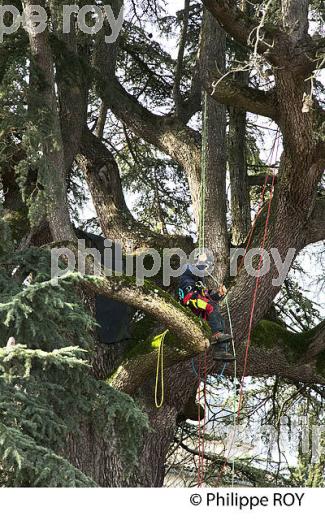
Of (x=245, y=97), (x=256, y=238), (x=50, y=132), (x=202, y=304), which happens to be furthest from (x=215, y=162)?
(x=50, y=132)

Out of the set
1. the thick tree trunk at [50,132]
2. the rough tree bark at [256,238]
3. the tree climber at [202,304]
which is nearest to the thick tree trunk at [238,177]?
the rough tree bark at [256,238]

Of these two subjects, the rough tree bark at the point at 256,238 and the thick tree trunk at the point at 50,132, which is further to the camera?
the thick tree trunk at the point at 50,132

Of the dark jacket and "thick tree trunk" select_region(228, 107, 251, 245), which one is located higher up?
"thick tree trunk" select_region(228, 107, 251, 245)

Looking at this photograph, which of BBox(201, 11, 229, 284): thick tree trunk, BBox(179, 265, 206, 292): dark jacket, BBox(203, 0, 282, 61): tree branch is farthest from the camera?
BBox(201, 11, 229, 284): thick tree trunk

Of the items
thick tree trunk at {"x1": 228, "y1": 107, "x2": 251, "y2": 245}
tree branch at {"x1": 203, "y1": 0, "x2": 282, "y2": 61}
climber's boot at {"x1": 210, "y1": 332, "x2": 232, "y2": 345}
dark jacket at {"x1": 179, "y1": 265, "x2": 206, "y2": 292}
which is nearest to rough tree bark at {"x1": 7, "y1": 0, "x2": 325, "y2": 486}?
tree branch at {"x1": 203, "y1": 0, "x2": 282, "y2": 61}

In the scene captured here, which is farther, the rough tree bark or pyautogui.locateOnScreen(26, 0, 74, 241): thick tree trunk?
pyautogui.locateOnScreen(26, 0, 74, 241): thick tree trunk

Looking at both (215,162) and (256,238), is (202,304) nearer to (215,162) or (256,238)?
(256,238)

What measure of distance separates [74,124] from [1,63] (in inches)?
58.2

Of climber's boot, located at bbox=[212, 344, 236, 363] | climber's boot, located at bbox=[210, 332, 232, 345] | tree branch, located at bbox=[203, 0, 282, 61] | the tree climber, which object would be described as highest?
tree branch, located at bbox=[203, 0, 282, 61]

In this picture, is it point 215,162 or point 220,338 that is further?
point 215,162

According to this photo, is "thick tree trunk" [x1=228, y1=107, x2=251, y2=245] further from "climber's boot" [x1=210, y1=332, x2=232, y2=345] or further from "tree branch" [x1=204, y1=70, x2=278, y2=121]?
"tree branch" [x1=204, y1=70, x2=278, y2=121]

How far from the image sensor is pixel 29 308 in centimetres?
563

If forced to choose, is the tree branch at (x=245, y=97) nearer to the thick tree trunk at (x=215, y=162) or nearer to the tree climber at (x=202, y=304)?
the tree climber at (x=202, y=304)
